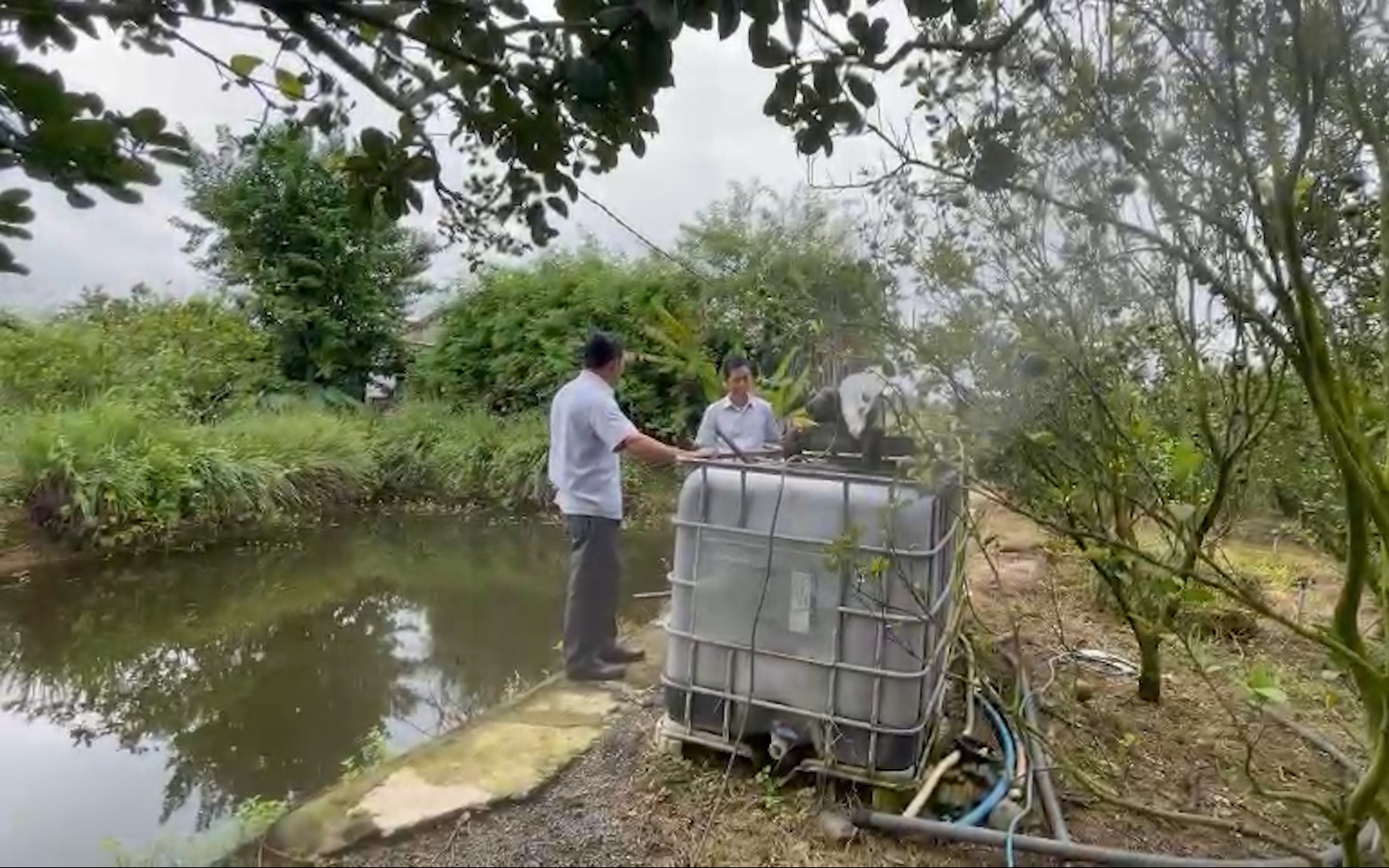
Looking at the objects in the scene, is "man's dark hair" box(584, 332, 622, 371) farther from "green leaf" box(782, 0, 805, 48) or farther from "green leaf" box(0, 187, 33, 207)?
"green leaf" box(0, 187, 33, 207)

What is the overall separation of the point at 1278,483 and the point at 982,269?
5.33ft

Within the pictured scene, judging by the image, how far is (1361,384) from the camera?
2.45m

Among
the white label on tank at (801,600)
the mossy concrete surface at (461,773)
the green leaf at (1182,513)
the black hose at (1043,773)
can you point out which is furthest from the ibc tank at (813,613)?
the green leaf at (1182,513)

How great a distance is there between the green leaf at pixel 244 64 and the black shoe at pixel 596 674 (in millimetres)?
2561

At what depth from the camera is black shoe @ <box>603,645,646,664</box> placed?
3928 mm

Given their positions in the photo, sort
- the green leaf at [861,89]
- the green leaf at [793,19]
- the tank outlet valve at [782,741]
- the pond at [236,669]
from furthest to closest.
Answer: the pond at [236,669], the tank outlet valve at [782,741], the green leaf at [861,89], the green leaf at [793,19]

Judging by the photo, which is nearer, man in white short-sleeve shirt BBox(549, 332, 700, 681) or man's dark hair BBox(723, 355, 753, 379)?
man in white short-sleeve shirt BBox(549, 332, 700, 681)

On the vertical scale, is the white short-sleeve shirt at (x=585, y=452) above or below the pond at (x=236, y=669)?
above

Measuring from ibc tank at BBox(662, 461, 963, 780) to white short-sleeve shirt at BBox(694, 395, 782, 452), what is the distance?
1471mm

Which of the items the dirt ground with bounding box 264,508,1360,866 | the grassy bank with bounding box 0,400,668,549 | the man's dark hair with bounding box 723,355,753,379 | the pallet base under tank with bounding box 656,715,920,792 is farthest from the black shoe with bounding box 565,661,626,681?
the grassy bank with bounding box 0,400,668,549

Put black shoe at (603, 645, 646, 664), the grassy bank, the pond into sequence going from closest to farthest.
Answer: the pond → black shoe at (603, 645, 646, 664) → the grassy bank

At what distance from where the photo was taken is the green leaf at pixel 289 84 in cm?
191

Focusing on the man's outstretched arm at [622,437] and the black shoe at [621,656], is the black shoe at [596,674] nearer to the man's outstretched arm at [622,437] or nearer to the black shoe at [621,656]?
the black shoe at [621,656]

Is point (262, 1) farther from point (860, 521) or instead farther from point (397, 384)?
point (397, 384)
